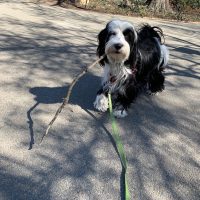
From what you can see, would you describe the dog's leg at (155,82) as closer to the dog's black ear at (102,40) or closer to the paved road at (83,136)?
the paved road at (83,136)

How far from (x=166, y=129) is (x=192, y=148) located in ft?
1.68

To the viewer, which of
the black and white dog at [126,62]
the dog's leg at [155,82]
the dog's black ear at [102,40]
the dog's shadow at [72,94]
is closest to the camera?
the black and white dog at [126,62]

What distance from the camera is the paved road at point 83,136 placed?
3.53 m

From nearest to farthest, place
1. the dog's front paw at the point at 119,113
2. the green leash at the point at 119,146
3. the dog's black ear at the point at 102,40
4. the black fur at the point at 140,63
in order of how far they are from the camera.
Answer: the green leash at the point at 119,146
the dog's black ear at the point at 102,40
the black fur at the point at 140,63
the dog's front paw at the point at 119,113

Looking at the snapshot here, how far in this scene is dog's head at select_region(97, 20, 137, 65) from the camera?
432 cm

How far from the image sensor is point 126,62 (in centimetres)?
477

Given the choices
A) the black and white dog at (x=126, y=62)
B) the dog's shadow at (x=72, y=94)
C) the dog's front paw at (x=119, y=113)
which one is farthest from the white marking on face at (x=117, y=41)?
the dog's shadow at (x=72, y=94)

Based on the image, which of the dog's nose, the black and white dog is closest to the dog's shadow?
the black and white dog

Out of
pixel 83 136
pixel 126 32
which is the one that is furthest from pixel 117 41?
pixel 83 136

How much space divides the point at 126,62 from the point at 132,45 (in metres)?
0.28

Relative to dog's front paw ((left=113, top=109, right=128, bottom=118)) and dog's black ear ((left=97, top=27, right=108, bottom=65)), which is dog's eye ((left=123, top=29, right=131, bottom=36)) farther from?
dog's front paw ((left=113, top=109, right=128, bottom=118))

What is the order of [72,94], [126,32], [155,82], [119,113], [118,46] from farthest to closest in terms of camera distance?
[155,82] < [72,94] < [119,113] < [126,32] < [118,46]

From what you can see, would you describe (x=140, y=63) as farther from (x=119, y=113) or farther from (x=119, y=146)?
(x=119, y=146)

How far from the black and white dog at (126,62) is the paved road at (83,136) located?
23 cm
